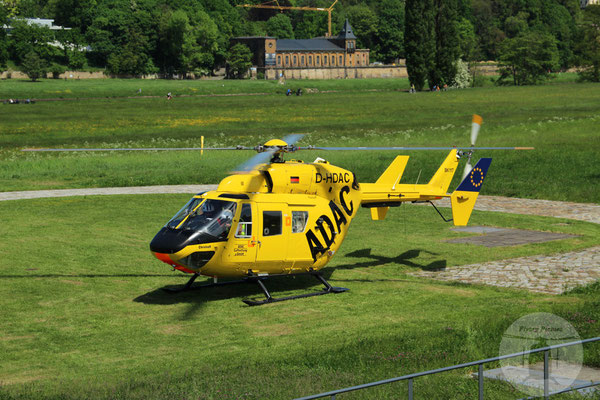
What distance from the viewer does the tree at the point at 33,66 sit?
172m

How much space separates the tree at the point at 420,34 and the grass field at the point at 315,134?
741 inches

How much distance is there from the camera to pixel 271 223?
1977cm

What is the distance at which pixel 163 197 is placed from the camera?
37.5m

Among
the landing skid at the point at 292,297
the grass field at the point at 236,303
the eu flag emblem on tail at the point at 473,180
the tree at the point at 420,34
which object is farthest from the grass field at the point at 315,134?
the tree at the point at 420,34

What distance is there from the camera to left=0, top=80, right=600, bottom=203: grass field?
4394cm

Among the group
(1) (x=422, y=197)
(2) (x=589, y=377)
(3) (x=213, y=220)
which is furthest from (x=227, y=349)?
(1) (x=422, y=197)

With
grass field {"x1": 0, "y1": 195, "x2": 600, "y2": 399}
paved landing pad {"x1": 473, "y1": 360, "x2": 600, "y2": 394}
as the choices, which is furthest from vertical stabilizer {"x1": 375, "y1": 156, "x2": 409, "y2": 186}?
paved landing pad {"x1": 473, "y1": 360, "x2": 600, "y2": 394}

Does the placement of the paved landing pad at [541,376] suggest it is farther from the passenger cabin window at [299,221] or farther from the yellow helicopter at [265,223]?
the passenger cabin window at [299,221]

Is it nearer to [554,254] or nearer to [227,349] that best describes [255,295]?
[227,349]

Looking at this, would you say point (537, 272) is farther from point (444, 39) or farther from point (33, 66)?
point (33, 66)

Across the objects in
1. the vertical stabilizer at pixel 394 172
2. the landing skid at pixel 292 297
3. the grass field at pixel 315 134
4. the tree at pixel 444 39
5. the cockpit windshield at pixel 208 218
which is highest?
the tree at pixel 444 39

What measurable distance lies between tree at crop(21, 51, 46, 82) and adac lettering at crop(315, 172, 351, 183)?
538 feet

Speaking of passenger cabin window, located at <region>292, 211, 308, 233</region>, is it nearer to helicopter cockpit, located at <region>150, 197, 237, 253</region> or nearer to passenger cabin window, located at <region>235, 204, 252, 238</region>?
passenger cabin window, located at <region>235, 204, 252, 238</region>

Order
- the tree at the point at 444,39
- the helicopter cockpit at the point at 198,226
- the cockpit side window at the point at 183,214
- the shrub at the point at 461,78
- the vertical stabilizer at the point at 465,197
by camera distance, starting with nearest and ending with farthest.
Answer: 1. the helicopter cockpit at the point at 198,226
2. the cockpit side window at the point at 183,214
3. the vertical stabilizer at the point at 465,197
4. the tree at the point at 444,39
5. the shrub at the point at 461,78
